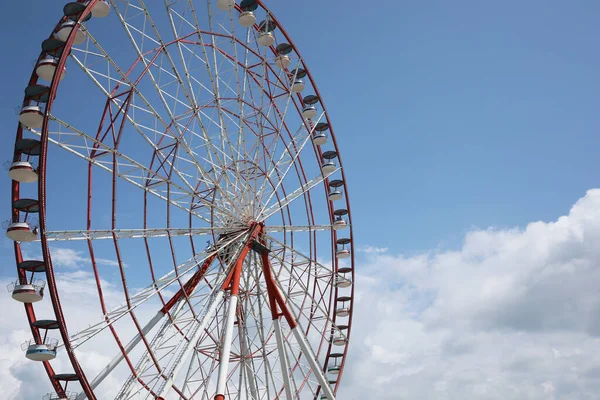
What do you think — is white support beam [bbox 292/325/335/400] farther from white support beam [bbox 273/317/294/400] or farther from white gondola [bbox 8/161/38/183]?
white gondola [bbox 8/161/38/183]

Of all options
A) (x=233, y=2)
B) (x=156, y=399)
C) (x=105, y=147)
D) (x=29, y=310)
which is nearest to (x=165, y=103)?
(x=105, y=147)

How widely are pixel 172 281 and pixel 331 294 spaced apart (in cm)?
1005

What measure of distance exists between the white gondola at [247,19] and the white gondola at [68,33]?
26.7 ft

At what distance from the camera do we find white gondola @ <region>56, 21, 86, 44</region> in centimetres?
1892

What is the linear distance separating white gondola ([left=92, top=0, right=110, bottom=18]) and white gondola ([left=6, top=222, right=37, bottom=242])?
7235 millimetres

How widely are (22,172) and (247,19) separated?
11.9 m

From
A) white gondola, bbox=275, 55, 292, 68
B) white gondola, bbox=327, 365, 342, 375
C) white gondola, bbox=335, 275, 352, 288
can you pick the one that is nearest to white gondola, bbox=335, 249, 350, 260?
white gondola, bbox=335, 275, 352, 288

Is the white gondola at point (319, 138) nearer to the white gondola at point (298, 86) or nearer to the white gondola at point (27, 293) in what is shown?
the white gondola at point (298, 86)

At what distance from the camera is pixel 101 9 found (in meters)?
19.6

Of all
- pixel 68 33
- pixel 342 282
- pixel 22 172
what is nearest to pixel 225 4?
pixel 68 33

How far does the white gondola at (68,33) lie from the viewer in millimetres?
18922

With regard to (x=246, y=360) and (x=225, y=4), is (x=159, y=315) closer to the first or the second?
(x=246, y=360)

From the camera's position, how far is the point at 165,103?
Answer: 2155 cm

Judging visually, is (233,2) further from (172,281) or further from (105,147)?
(172,281)
